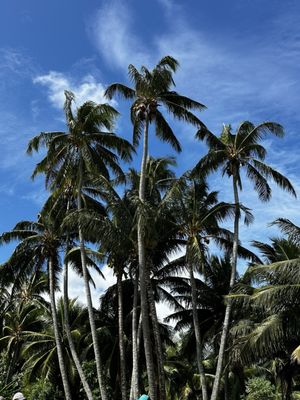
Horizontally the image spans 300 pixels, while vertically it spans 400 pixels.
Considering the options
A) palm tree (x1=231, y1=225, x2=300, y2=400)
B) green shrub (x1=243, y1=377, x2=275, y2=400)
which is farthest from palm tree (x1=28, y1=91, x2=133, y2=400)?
green shrub (x1=243, y1=377, x2=275, y2=400)

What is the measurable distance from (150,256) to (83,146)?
613 centimetres

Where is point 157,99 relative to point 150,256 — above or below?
above

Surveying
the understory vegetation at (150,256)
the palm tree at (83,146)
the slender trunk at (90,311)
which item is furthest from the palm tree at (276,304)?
the palm tree at (83,146)

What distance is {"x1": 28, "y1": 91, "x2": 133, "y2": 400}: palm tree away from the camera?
82.7ft

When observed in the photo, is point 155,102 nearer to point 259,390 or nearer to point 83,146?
point 83,146

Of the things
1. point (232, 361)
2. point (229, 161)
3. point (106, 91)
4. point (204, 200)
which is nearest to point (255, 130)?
point (229, 161)

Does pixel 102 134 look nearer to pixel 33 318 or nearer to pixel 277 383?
pixel 33 318

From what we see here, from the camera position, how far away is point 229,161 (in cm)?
2539

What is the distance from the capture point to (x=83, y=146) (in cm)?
2488

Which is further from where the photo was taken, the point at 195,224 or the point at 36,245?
the point at 36,245

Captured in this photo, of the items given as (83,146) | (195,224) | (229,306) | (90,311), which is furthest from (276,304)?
(83,146)

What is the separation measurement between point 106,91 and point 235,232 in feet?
29.9

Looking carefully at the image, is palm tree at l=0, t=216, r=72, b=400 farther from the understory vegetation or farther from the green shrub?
the green shrub

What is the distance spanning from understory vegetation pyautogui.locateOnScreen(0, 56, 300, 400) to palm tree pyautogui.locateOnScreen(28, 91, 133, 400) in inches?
2.2
